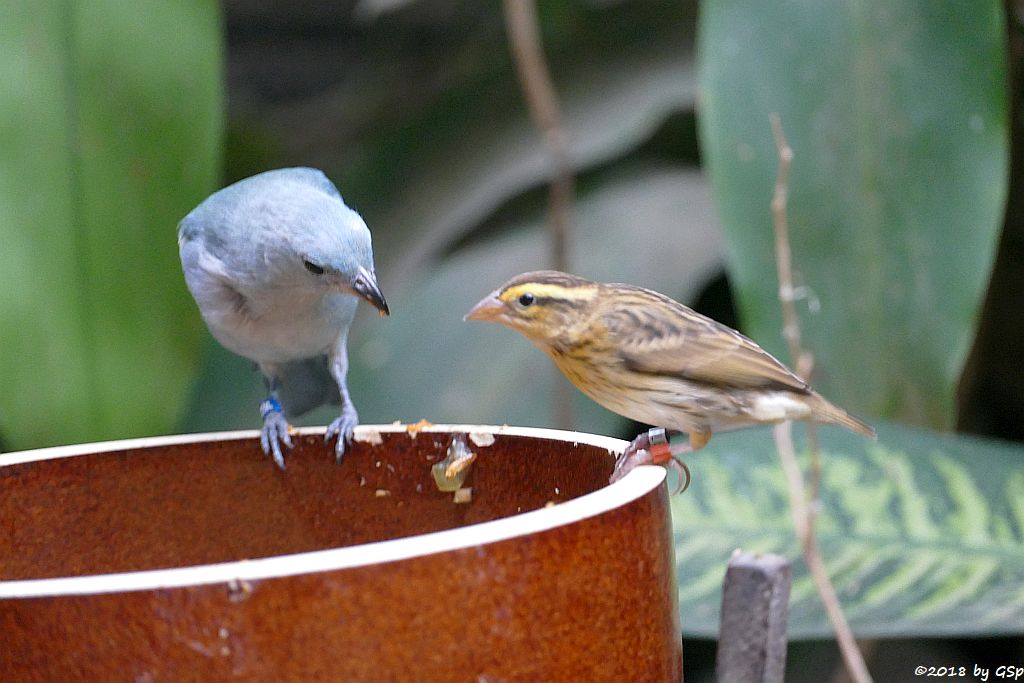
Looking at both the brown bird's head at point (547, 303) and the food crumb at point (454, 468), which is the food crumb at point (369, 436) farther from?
the brown bird's head at point (547, 303)

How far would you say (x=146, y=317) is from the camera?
271cm

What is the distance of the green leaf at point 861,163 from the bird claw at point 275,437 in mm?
1346

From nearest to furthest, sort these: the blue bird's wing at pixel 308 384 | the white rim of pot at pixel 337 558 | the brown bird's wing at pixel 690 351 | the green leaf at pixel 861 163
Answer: the white rim of pot at pixel 337 558, the brown bird's wing at pixel 690 351, the blue bird's wing at pixel 308 384, the green leaf at pixel 861 163

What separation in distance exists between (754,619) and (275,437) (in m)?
0.68

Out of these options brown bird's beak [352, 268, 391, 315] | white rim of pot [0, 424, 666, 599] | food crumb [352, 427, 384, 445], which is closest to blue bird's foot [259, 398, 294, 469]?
food crumb [352, 427, 384, 445]

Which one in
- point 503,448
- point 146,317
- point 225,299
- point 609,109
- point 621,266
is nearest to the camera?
point 503,448

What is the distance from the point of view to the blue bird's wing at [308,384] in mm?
2240

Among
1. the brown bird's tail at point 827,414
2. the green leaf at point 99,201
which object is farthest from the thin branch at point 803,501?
the green leaf at point 99,201

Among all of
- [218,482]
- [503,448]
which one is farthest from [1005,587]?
[218,482]

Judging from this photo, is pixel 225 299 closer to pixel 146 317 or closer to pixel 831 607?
pixel 146 317

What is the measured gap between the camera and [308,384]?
2252 millimetres

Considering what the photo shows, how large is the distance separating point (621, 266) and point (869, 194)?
2.70 feet

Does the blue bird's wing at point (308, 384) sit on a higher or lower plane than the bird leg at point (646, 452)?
lower

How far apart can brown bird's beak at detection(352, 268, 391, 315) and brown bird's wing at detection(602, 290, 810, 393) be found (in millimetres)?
329
